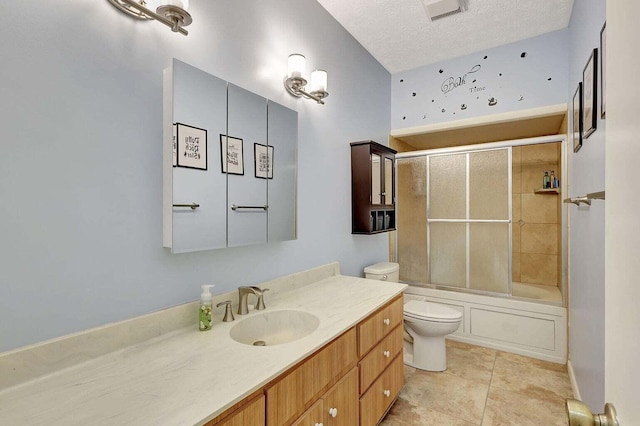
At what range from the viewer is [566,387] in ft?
7.39

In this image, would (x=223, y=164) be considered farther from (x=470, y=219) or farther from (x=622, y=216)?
(x=470, y=219)

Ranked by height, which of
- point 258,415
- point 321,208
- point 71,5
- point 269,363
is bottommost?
point 258,415

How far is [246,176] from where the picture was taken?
1.61m

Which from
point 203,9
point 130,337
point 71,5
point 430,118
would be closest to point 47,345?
point 130,337

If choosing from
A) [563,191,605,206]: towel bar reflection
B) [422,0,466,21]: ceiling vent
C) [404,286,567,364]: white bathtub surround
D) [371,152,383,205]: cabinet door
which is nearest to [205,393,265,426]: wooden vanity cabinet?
[563,191,605,206]: towel bar reflection

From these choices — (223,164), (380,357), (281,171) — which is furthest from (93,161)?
(380,357)

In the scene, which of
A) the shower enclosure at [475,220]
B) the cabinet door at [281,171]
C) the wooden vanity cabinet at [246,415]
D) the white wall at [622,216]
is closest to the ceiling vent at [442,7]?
the shower enclosure at [475,220]

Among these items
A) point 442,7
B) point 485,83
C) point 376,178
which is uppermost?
point 442,7

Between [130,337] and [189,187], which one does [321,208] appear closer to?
[189,187]

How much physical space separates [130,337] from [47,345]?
0.80 feet

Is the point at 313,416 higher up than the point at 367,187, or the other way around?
the point at 367,187

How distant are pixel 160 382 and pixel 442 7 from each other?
2.75 metres

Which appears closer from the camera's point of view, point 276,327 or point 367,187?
point 276,327

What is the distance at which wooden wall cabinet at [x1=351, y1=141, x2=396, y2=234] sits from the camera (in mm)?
2574
